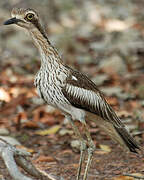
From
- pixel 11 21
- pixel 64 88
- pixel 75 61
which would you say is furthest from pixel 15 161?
pixel 75 61

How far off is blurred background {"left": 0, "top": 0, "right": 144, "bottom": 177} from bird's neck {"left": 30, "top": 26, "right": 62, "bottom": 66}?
5.1 inches

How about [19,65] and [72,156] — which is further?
[19,65]

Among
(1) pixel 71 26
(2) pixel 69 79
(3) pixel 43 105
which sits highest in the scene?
(1) pixel 71 26

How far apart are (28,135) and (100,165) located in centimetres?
126

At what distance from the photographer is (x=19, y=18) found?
A: 13.0 feet

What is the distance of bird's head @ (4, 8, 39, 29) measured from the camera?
3939 mm

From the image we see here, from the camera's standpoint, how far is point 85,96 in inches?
166

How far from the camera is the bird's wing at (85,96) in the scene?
160 inches

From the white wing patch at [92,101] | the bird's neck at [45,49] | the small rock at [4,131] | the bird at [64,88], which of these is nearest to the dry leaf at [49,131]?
the small rock at [4,131]

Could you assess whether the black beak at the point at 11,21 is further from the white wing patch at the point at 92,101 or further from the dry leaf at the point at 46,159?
the dry leaf at the point at 46,159

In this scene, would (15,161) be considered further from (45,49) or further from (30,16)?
(30,16)

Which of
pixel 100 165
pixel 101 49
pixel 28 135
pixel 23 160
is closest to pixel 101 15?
pixel 101 49

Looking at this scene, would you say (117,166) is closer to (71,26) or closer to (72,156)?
(72,156)

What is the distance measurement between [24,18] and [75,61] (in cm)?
459
